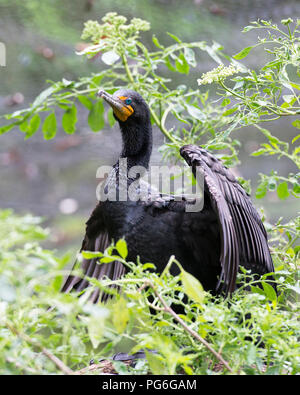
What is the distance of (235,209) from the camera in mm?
1110

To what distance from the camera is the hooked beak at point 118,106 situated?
1.34m

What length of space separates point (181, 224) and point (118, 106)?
0.35 meters

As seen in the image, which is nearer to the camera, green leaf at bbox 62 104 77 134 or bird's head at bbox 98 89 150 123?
bird's head at bbox 98 89 150 123

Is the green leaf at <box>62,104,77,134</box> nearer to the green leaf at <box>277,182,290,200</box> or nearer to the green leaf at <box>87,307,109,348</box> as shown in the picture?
the green leaf at <box>277,182,290,200</box>

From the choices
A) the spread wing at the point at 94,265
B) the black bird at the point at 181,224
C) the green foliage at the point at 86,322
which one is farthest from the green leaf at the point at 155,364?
the spread wing at the point at 94,265

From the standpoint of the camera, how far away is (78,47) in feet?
8.55

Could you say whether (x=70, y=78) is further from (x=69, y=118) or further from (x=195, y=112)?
(x=195, y=112)

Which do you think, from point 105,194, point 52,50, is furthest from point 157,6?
point 105,194

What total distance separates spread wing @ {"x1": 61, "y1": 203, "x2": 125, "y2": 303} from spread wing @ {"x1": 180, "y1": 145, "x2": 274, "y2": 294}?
36 centimetres

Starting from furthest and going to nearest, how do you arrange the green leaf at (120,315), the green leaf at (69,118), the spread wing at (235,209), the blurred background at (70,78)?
Result: 1. the blurred background at (70,78)
2. the green leaf at (69,118)
3. the spread wing at (235,209)
4. the green leaf at (120,315)

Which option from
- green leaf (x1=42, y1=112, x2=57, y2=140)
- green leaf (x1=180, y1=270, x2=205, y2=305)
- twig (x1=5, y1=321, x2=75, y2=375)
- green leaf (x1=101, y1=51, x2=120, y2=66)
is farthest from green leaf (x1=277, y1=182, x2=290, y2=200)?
twig (x1=5, y1=321, x2=75, y2=375)

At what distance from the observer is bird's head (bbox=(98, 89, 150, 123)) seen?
4.47 feet

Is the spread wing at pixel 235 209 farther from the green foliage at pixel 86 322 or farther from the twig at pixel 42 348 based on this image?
the twig at pixel 42 348
